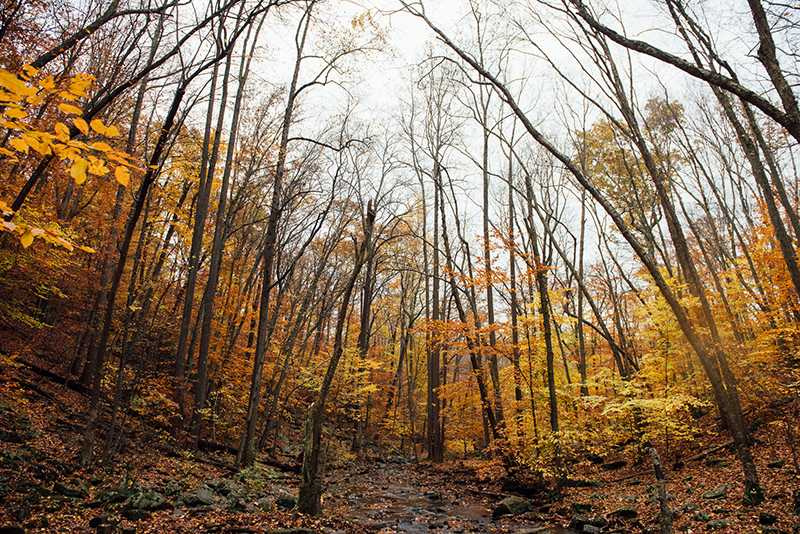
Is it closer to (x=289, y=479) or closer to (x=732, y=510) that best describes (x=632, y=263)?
(x=732, y=510)

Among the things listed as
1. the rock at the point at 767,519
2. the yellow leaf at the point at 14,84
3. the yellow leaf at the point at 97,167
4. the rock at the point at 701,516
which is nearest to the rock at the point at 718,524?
the rock at the point at 701,516

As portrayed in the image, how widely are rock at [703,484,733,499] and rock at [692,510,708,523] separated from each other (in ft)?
2.20

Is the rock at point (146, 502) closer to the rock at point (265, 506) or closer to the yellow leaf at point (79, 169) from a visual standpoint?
the rock at point (265, 506)

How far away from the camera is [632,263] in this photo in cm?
2183

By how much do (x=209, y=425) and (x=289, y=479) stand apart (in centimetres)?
433

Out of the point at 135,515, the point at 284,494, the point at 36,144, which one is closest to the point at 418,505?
the point at 284,494

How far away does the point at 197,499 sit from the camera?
5.86 metres

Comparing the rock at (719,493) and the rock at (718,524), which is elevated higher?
the rock at (719,493)

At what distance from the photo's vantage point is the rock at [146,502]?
4.85 m

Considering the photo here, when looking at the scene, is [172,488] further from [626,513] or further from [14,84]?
[626,513]

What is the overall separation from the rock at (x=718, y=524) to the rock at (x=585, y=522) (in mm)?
1615

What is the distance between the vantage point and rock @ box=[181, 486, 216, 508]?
5739 mm

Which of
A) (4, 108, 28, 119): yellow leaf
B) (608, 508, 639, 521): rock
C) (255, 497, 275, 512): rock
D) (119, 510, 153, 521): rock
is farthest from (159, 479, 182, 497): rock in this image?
(608, 508, 639, 521): rock

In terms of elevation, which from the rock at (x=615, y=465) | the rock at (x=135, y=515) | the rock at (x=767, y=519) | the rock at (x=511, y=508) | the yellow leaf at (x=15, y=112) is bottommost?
the rock at (x=511, y=508)
